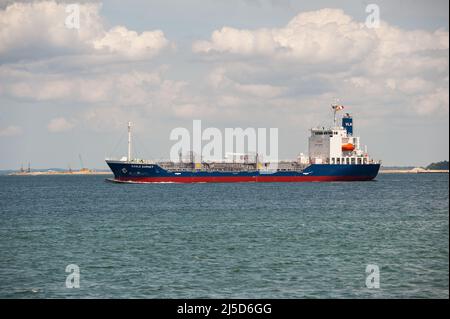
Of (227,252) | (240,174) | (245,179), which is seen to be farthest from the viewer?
(245,179)

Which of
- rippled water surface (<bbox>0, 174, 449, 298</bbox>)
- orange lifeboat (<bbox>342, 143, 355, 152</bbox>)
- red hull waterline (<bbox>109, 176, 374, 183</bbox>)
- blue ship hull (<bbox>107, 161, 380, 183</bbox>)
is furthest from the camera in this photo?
orange lifeboat (<bbox>342, 143, 355, 152</bbox>)

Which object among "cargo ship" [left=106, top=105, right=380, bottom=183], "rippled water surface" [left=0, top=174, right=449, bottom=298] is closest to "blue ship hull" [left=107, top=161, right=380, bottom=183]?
"cargo ship" [left=106, top=105, right=380, bottom=183]

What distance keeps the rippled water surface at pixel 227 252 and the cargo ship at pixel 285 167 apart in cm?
4847

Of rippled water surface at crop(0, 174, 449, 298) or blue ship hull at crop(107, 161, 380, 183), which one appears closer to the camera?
rippled water surface at crop(0, 174, 449, 298)

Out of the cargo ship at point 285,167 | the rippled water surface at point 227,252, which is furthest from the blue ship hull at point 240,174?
the rippled water surface at point 227,252

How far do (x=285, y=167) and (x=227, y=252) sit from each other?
8765 cm

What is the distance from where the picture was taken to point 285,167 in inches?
4953

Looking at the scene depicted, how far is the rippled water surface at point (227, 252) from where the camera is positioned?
29.0 metres

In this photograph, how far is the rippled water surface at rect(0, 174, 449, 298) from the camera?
95.1ft

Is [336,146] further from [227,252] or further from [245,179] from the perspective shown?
[227,252]

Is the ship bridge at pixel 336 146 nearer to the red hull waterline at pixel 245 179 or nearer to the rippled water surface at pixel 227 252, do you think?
the red hull waterline at pixel 245 179

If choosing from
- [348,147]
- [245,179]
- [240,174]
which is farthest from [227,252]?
[348,147]

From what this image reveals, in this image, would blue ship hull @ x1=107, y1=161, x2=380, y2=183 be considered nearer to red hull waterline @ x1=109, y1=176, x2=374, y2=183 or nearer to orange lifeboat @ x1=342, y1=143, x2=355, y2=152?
red hull waterline @ x1=109, y1=176, x2=374, y2=183

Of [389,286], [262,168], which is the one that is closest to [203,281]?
[389,286]
